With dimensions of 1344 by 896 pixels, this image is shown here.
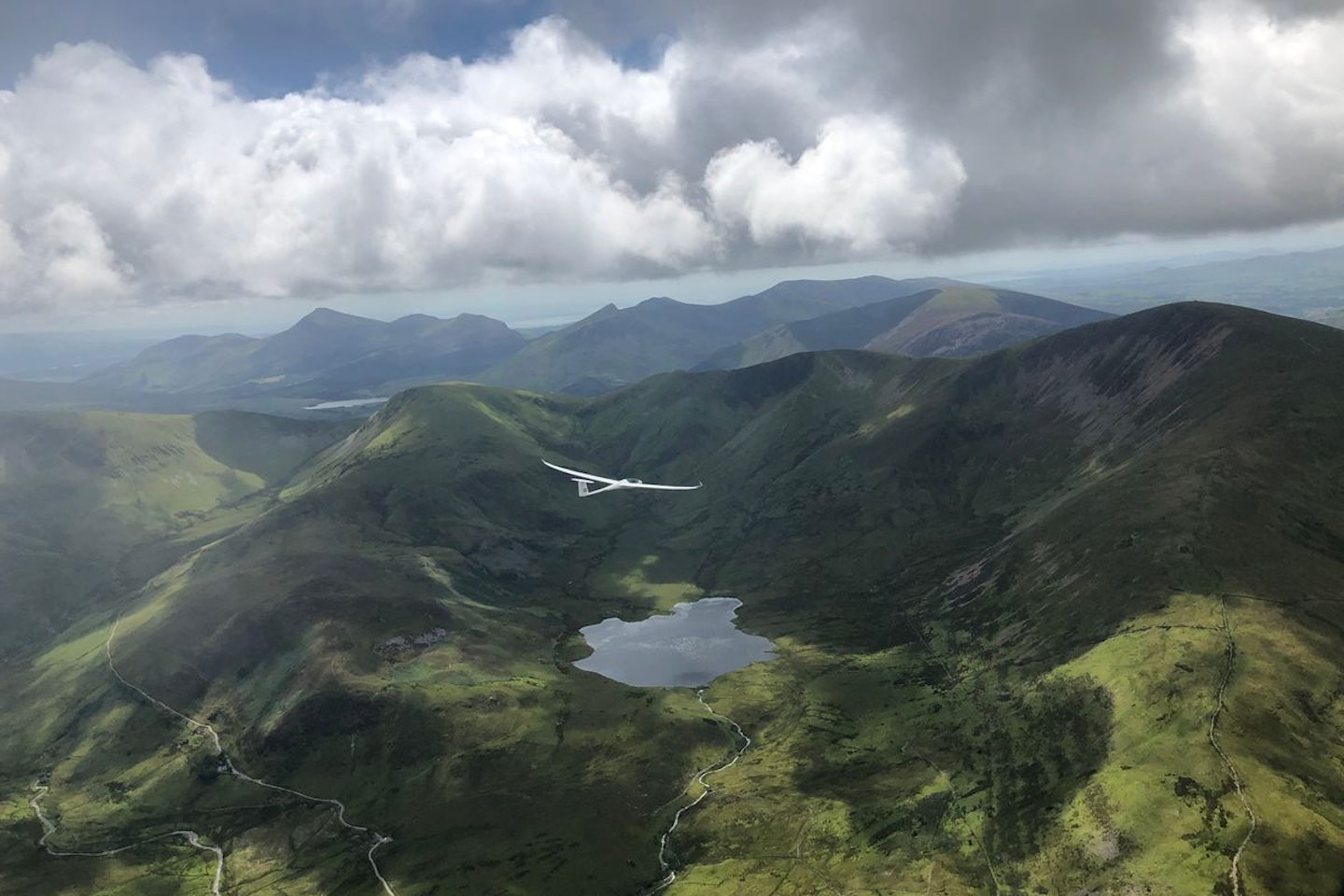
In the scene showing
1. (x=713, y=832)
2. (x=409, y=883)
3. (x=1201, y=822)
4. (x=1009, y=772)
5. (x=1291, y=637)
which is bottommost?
(x=409, y=883)

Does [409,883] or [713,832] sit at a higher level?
[713,832]

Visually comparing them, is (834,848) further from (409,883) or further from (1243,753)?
(409,883)

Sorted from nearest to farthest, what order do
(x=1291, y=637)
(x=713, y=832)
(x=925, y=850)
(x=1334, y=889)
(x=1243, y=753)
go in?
1. (x=1334, y=889)
2. (x=1243, y=753)
3. (x=925, y=850)
4. (x=1291, y=637)
5. (x=713, y=832)

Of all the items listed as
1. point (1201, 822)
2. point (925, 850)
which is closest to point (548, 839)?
point (925, 850)

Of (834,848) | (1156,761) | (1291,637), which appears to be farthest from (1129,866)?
(1291,637)

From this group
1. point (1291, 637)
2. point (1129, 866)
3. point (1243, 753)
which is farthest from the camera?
point (1291, 637)

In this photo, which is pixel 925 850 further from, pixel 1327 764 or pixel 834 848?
pixel 1327 764

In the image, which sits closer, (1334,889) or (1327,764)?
(1334,889)

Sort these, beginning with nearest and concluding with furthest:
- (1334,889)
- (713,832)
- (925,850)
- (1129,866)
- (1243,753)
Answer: (1334,889) < (1129,866) < (1243,753) < (925,850) < (713,832)

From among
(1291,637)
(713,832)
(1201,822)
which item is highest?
(1291,637)
